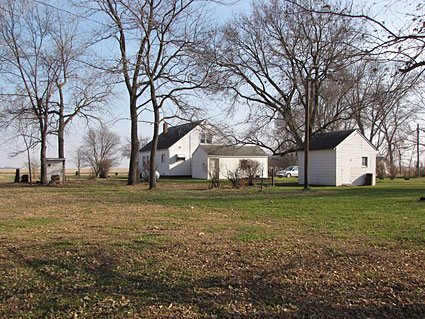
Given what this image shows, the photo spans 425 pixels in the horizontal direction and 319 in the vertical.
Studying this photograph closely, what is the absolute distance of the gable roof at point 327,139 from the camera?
80.6ft

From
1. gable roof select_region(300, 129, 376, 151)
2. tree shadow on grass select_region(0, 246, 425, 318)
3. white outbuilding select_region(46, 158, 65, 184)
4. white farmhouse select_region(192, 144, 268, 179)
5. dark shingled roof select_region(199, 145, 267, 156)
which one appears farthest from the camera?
dark shingled roof select_region(199, 145, 267, 156)

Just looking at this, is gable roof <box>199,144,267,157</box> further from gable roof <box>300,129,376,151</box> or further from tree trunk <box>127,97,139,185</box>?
tree trunk <box>127,97,139,185</box>

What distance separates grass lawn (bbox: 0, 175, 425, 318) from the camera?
3.79 metres

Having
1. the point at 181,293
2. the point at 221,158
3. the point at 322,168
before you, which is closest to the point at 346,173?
the point at 322,168

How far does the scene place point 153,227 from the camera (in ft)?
26.0

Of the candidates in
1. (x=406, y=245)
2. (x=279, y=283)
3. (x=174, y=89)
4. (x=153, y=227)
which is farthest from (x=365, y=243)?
(x=174, y=89)

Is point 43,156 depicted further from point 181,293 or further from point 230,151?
point 181,293

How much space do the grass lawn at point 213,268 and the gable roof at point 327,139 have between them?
16238mm

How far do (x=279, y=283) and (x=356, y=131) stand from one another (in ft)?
74.7

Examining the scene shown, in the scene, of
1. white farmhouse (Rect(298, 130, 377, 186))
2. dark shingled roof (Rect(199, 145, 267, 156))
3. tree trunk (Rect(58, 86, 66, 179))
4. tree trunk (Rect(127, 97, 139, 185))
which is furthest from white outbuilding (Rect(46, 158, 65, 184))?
white farmhouse (Rect(298, 130, 377, 186))

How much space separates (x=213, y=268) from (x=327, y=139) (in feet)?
73.7

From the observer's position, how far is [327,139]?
25.7m

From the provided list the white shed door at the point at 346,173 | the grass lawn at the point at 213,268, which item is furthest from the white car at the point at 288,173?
the grass lawn at the point at 213,268

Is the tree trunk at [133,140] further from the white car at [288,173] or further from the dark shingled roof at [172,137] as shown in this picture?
the white car at [288,173]
